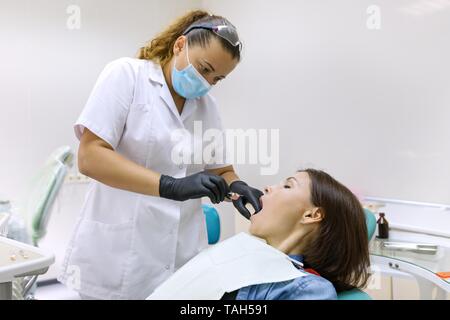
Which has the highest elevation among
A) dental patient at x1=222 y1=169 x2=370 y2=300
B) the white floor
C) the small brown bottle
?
dental patient at x1=222 y1=169 x2=370 y2=300

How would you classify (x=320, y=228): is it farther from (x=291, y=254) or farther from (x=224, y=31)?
(x=224, y=31)

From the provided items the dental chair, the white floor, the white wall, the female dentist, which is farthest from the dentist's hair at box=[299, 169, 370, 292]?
the white floor

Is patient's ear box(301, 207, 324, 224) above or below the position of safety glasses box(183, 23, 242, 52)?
below

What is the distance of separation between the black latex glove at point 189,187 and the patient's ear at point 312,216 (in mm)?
274

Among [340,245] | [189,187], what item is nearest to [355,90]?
[340,245]

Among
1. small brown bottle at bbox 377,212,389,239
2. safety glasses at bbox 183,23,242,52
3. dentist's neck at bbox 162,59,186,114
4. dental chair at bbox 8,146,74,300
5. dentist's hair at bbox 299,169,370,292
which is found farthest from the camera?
small brown bottle at bbox 377,212,389,239

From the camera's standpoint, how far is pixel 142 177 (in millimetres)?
1155

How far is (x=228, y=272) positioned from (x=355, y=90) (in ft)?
5.49

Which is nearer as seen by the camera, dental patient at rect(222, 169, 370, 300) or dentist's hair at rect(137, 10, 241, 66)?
dental patient at rect(222, 169, 370, 300)

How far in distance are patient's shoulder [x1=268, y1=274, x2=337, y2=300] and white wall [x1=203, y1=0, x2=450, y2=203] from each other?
1355 mm

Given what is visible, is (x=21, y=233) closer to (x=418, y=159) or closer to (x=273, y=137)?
(x=273, y=137)

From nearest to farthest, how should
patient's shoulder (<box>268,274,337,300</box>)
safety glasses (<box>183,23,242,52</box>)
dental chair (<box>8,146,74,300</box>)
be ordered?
1. patient's shoulder (<box>268,274,337,300</box>)
2. safety glasses (<box>183,23,242,52</box>)
3. dental chair (<box>8,146,74,300</box>)

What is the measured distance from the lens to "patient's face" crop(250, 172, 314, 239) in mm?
1226

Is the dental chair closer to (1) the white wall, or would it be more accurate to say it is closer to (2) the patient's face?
(2) the patient's face
